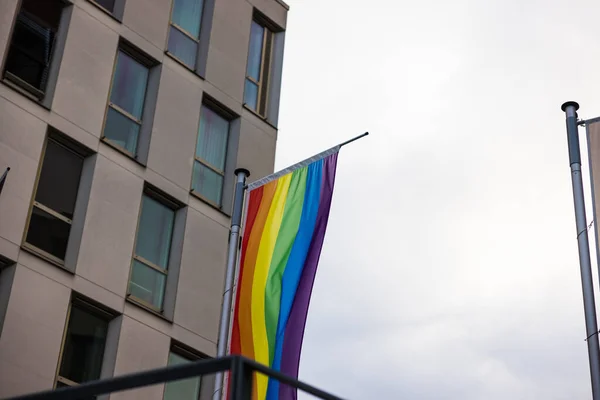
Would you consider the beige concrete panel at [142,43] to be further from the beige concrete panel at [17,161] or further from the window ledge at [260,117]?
the beige concrete panel at [17,161]

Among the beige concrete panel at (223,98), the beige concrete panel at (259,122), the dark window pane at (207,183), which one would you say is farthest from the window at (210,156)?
the beige concrete panel at (259,122)

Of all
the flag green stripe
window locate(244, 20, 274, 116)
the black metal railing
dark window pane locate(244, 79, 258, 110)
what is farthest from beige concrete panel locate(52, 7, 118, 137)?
the black metal railing

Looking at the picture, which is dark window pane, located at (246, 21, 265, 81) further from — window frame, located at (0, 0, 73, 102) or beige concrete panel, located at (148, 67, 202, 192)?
window frame, located at (0, 0, 73, 102)

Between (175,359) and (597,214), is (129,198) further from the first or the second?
(597,214)

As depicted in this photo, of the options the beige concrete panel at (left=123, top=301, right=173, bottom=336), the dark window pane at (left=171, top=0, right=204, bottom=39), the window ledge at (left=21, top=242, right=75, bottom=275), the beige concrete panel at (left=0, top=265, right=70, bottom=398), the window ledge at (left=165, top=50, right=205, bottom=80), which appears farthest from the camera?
the dark window pane at (left=171, top=0, right=204, bottom=39)

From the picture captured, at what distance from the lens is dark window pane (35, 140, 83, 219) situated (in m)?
23.4

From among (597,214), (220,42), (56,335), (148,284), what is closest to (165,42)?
(220,42)

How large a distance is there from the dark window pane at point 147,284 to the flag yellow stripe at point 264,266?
7414mm

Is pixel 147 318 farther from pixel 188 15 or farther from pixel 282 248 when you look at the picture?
pixel 188 15

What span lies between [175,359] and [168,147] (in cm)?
518

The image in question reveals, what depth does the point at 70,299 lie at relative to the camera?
22.8m

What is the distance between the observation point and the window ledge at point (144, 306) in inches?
958

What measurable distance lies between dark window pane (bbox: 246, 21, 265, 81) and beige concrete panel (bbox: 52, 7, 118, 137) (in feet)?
19.9

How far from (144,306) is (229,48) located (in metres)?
8.65
